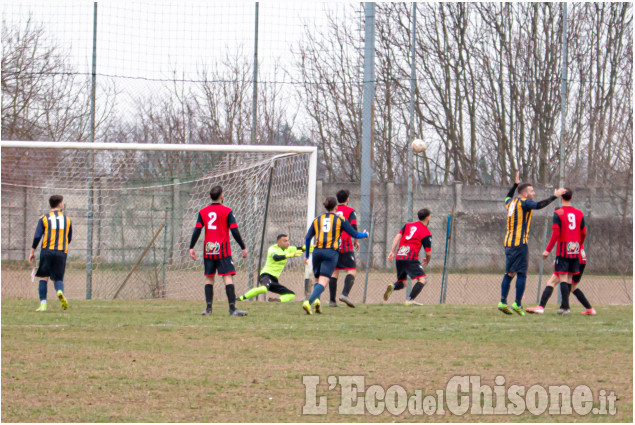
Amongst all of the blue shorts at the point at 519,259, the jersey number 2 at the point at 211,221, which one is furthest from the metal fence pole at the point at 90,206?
the blue shorts at the point at 519,259

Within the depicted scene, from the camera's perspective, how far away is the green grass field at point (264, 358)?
16.9 feet

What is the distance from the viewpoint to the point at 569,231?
10828mm

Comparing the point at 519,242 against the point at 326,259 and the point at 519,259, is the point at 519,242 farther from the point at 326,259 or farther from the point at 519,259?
the point at 326,259

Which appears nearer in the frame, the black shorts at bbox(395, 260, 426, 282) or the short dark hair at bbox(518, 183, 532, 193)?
the short dark hair at bbox(518, 183, 532, 193)

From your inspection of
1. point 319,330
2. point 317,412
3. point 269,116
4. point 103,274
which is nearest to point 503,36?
point 269,116

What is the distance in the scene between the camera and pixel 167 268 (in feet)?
47.7

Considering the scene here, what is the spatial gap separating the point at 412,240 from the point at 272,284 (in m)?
2.54

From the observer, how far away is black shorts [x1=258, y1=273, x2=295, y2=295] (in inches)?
528

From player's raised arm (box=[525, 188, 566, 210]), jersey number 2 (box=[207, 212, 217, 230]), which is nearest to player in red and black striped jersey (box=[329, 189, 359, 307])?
jersey number 2 (box=[207, 212, 217, 230])

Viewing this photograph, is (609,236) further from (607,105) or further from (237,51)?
(237,51)

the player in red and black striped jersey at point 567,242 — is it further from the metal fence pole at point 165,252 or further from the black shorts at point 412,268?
the metal fence pole at point 165,252

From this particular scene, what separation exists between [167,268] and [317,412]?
9887mm

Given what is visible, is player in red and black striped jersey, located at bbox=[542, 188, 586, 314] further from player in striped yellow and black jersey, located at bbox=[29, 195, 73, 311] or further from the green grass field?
player in striped yellow and black jersey, located at bbox=[29, 195, 73, 311]

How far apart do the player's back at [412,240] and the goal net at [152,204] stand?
2218mm
